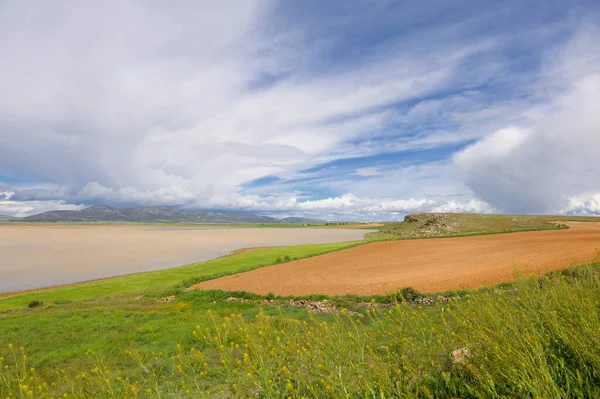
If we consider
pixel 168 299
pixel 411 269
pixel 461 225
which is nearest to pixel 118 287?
pixel 168 299

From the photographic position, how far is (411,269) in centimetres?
2672

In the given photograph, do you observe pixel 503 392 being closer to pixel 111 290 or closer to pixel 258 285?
pixel 258 285

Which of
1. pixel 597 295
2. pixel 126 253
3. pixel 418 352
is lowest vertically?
pixel 126 253

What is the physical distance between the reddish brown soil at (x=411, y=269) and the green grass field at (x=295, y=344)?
3.06 m

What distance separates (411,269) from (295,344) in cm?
2364

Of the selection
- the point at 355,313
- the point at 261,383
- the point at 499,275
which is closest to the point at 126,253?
the point at 355,313

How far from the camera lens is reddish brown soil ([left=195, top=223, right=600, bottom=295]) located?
20859mm

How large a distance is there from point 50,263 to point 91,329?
148ft

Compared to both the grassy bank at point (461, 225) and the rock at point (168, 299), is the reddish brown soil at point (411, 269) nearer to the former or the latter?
the rock at point (168, 299)

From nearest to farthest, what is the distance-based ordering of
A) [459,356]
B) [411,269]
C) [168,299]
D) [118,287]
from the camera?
1. [459,356]
2. [168,299]
3. [411,269]
4. [118,287]

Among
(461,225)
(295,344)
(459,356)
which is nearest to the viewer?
(459,356)

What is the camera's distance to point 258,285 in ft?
84.3

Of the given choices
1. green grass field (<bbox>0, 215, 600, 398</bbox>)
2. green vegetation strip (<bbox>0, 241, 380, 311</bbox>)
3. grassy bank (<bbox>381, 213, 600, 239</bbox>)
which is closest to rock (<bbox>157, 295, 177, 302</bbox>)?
green grass field (<bbox>0, 215, 600, 398</bbox>)

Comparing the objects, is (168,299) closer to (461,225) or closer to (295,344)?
(295,344)
